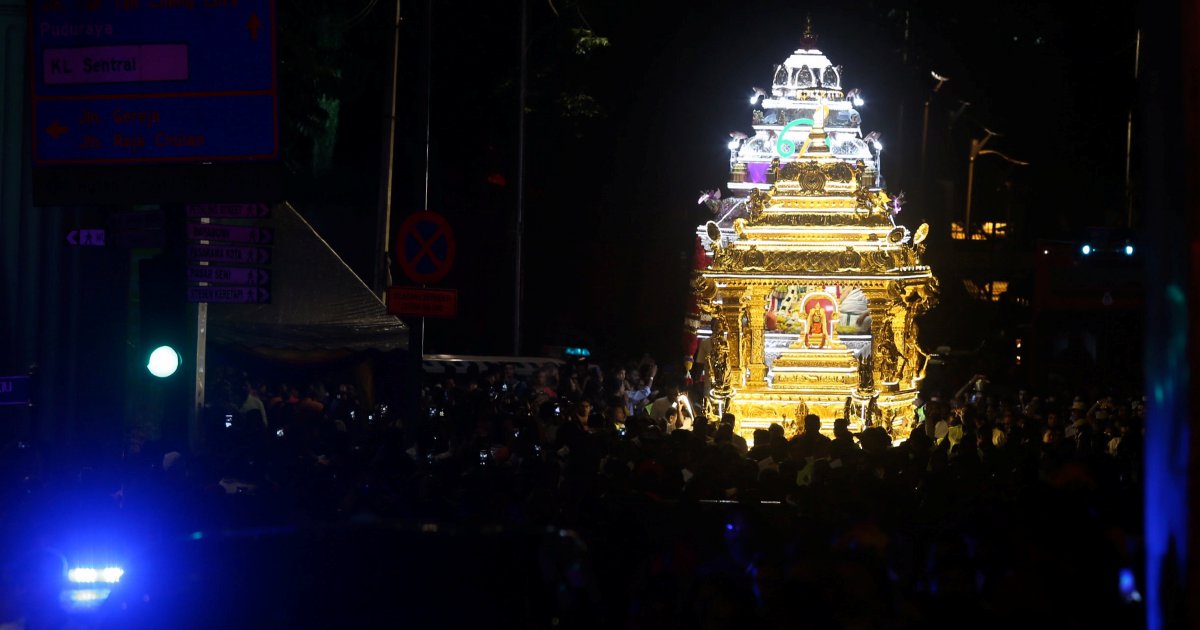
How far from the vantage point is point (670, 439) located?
39.7 feet

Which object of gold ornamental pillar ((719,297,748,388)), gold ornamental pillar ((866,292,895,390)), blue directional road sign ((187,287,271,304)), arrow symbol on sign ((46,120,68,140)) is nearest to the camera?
arrow symbol on sign ((46,120,68,140))

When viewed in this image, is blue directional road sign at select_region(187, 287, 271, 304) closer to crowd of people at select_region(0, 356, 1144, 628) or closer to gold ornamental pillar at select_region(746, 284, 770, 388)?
crowd of people at select_region(0, 356, 1144, 628)

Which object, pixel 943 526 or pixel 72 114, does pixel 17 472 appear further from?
pixel 943 526

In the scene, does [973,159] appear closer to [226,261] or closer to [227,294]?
[226,261]

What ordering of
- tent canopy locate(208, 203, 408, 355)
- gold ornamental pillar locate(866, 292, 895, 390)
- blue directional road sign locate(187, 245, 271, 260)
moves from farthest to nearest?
tent canopy locate(208, 203, 408, 355) < gold ornamental pillar locate(866, 292, 895, 390) < blue directional road sign locate(187, 245, 271, 260)

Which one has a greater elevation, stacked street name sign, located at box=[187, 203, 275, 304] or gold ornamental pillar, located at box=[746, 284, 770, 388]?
stacked street name sign, located at box=[187, 203, 275, 304]

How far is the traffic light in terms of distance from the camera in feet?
34.1

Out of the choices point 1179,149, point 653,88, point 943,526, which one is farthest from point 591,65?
point 1179,149

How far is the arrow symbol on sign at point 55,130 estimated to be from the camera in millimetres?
10094

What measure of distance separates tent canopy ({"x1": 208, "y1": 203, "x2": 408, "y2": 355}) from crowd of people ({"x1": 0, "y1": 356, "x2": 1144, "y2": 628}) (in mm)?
3463

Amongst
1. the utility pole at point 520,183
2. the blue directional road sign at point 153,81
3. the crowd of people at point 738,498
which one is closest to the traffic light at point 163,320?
the crowd of people at point 738,498

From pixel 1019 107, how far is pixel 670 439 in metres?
26.5

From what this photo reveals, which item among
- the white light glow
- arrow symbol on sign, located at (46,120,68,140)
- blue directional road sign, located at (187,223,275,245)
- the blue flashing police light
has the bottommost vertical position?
the white light glow

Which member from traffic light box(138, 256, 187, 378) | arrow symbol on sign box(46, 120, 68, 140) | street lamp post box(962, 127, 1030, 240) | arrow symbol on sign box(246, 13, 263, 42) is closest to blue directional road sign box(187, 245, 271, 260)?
traffic light box(138, 256, 187, 378)
